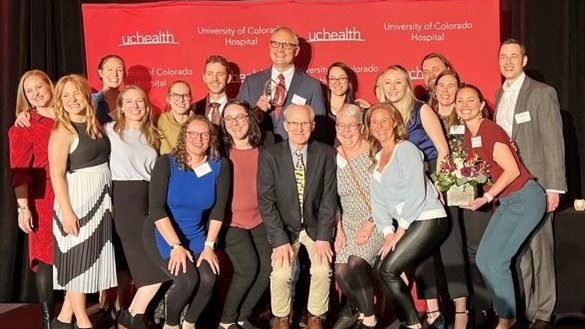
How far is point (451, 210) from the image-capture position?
4.61 metres

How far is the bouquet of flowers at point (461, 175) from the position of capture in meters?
4.41

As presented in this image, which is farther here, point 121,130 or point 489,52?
point 489,52

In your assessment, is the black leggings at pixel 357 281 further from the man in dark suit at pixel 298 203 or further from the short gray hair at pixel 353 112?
the short gray hair at pixel 353 112

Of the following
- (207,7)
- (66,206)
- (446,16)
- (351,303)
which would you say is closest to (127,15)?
(207,7)

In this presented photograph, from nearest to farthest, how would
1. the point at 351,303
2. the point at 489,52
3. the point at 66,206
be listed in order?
the point at 66,206 → the point at 351,303 → the point at 489,52

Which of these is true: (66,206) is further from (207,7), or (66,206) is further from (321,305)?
(207,7)

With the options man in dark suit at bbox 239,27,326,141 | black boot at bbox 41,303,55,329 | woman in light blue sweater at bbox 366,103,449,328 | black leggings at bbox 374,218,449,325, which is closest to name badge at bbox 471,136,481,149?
woman in light blue sweater at bbox 366,103,449,328

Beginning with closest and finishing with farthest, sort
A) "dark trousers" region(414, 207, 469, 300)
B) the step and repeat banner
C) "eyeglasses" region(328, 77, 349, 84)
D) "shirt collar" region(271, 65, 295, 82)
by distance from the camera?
1. "dark trousers" region(414, 207, 469, 300)
2. "eyeglasses" region(328, 77, 349, 84)
3. "shirt collar" region(271, 65, 295, 82)
4. the step and repeat banner

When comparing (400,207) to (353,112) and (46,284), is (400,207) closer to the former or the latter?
(353,112)

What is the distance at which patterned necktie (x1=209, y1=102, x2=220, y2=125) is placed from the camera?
5000 millimetres

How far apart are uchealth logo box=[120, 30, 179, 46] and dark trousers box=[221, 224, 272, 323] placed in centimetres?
173

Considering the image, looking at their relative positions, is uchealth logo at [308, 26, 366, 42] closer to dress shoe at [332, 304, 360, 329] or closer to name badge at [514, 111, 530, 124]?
name badge at [514, 111, 530, 124]

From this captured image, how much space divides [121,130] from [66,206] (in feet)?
1.81

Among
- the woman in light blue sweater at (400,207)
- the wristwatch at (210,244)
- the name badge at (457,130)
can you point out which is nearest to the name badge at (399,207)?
the woman in light blue sweater at (400,207)
